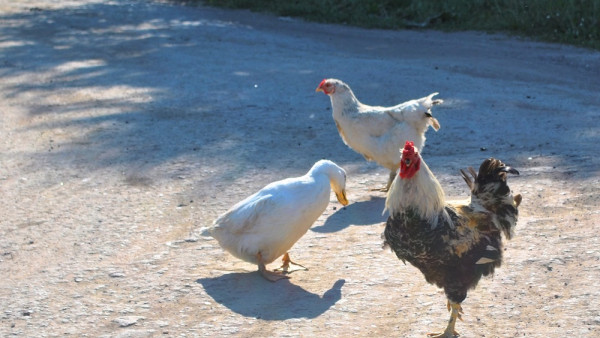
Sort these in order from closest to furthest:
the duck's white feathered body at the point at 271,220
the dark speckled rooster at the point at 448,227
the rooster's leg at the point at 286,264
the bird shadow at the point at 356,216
→ the dark speckled rooster at the point at 448,227, the duck's white feathered body at the point at 271,220, the rooster's leg at the point at 286,264, the bird shadow at the point at 356,216

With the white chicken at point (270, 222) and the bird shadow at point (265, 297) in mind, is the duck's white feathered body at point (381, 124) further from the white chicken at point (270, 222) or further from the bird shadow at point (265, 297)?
the bird shadow at point (265, 297)

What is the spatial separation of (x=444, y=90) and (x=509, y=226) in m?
6.73

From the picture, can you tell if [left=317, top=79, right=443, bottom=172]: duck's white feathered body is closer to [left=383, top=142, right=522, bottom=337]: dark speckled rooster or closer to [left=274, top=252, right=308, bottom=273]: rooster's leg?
[left=274, top=252, right=308, bottom=273]: rooster's leg

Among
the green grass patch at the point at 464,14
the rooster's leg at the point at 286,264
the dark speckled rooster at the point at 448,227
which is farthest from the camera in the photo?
the green grass patch at the point at 464,14

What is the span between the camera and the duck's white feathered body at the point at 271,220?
21.7 ft

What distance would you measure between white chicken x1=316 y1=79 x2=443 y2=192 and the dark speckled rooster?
9.33 ft

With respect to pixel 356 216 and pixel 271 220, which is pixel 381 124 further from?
pixel 271 220

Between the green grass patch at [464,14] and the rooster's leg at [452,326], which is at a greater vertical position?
the green grass patch at [464,14]

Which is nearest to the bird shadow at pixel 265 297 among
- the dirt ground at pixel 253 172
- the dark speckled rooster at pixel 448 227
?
the dirt ground at pixel 253 172

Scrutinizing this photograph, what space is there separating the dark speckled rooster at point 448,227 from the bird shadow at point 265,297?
2.59 ft


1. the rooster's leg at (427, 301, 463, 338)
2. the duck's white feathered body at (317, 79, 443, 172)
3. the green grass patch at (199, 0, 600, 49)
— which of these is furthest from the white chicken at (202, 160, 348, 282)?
the green grass patch at (199, 0, 600, 49)

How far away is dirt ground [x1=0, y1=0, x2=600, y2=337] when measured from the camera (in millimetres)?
6016

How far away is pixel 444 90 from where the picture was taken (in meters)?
12.3

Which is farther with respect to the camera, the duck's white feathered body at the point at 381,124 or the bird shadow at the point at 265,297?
the duck's white feathered body at the point at 381,124
